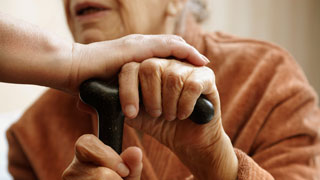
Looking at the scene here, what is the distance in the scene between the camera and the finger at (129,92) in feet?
1.50

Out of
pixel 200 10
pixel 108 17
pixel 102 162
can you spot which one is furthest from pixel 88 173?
pixel 200 10

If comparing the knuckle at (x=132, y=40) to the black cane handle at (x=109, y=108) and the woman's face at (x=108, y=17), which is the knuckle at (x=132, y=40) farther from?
the woman's face at (x=108, y=17)

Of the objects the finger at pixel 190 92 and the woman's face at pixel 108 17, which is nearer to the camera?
the finger at pixel 190 92

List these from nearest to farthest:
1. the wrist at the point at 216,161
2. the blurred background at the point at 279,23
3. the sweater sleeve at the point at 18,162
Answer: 1. the wrist at the point at 216,161
2. the sweater sleeve at the point at 18,162
3. the blurred background at the point at 279,23

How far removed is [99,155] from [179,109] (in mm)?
123

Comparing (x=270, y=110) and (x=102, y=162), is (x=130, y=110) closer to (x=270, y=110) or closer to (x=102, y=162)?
(x=102, y=162)

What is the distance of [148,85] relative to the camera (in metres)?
0.47

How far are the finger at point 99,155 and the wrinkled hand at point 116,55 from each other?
0.33 ft

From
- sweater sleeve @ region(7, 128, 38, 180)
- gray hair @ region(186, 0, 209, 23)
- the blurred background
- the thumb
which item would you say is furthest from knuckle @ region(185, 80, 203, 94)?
the blurred background

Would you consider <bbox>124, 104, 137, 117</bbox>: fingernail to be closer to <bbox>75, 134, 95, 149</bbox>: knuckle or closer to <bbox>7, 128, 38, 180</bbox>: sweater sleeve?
<bbox>75, 134, 95, 149</bbox>: knuckle

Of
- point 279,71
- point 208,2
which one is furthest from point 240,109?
point 208,2

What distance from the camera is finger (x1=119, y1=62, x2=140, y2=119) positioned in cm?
46

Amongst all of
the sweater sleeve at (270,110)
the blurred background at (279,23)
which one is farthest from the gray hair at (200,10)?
the sweater sleeve at (270,110)

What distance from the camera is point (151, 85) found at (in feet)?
1.54
